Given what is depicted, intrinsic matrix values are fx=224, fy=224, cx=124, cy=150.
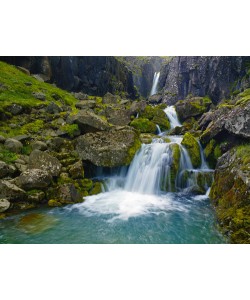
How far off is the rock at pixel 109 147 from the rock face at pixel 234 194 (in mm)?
4249

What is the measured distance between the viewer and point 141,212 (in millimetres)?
8047

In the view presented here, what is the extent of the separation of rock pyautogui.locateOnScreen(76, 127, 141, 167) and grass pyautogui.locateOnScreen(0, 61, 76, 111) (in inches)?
230

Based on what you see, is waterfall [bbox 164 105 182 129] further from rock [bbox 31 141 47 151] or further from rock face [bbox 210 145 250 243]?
rock [bbox 31 141 47 151]

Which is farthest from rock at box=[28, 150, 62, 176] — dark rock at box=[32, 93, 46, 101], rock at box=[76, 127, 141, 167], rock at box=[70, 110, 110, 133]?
dark rock at box=[32, 93, 46, 101]

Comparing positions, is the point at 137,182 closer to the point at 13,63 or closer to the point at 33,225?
the point at 33,225

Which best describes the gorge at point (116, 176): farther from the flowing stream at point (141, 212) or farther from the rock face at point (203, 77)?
the rock face at point (203, 77)

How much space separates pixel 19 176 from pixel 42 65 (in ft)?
62.0

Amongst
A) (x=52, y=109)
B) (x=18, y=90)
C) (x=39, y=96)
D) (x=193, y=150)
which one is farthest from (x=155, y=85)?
(x=193, y=150)

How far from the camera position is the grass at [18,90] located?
568 inches

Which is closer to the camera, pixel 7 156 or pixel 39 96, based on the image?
pixel 7 156

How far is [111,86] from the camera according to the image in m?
36.9

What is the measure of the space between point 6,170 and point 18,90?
10202mm

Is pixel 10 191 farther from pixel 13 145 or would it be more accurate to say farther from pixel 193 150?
pixel 193 150

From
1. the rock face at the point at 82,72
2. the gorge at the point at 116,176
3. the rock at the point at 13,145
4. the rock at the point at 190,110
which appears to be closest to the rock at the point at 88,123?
the gorge at the point at 116,176
